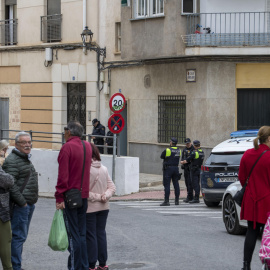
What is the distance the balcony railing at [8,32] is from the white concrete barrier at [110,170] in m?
9.89

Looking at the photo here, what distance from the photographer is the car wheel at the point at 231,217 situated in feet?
43.8

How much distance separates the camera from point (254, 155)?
9.27 m

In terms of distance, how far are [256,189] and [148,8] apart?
707 inches

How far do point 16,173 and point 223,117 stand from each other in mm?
16375

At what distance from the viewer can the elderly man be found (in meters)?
9.60

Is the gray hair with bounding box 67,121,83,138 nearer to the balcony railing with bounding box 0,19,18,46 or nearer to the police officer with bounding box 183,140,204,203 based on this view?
the police officer with bounding box 183,140,204,203

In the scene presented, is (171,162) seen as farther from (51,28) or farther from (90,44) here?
(51,28)

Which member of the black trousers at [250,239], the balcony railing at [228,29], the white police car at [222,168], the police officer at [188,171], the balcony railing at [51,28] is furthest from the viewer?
the balcony railing at [51,28]

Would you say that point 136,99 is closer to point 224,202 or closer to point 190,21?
point 190,21

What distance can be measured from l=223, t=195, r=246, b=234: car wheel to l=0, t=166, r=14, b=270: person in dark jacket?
5.29 metres

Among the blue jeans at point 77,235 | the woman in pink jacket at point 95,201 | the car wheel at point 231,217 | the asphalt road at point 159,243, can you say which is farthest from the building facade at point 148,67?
the blue jeans at point 77,235

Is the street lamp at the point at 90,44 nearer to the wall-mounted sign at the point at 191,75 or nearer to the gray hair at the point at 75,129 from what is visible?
the wall-mounted sign at the point at 191,75

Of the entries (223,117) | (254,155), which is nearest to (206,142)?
(223,117)

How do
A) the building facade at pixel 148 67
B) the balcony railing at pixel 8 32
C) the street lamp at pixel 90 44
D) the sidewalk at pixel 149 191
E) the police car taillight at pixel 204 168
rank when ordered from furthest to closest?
the balcony railing at pixel 8 32 → the street lamp at pixel 90 44 → the building facade at pixel 148 67 → the sidewalk at pixel 149 191 → the police car taillight at pixel 204 168
